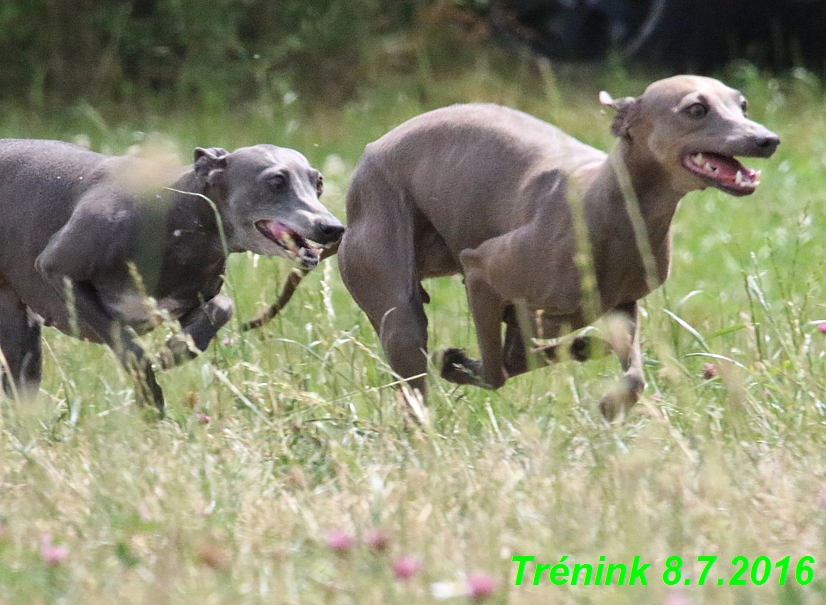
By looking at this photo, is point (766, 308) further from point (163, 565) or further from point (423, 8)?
point (423, 8)

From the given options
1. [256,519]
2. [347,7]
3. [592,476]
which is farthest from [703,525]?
[347,7]

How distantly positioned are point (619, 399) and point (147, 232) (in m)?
1.69

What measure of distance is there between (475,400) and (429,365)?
615mm

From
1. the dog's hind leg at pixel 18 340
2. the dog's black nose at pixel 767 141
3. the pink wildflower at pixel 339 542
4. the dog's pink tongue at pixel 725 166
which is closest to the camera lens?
the pink wildflower at pixel 339 542

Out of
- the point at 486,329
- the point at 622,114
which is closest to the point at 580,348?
the point at 486,329

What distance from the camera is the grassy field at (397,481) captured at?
2.90 meters

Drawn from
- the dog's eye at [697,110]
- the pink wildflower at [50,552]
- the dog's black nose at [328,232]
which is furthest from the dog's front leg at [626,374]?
the pink wildflower at [50,552]

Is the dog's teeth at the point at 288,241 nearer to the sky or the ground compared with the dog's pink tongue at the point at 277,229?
nearer to the sky

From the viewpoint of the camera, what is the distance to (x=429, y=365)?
13.8 ft

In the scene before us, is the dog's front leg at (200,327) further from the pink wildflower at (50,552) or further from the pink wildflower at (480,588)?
the pink wildflower at (480,588)

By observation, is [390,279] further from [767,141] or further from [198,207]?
[767,141]

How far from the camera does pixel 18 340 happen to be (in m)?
5.30

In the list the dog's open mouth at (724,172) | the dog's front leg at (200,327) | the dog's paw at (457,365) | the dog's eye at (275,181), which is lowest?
the dog's paw at (457,365)

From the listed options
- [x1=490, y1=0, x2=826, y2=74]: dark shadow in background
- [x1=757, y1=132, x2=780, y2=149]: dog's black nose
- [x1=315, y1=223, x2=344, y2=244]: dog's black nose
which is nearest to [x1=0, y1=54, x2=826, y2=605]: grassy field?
[x1=315, y1=223, x2=344, y2=244]: dog's black nose
